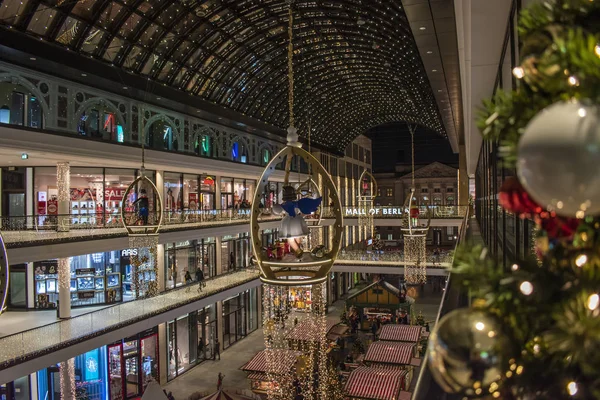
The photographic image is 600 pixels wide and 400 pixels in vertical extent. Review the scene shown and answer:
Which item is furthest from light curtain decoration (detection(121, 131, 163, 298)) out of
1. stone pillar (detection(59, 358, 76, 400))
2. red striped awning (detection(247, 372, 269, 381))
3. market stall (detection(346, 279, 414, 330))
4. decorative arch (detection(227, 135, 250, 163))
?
market stall (detection(346, 279, 414, 330))

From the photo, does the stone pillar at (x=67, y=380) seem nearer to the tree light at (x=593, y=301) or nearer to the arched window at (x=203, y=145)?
the arched window at (x=203, y=145)

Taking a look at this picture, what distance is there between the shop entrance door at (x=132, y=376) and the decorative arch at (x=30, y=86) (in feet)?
34.8

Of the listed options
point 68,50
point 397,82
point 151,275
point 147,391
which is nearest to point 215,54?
point 68,50

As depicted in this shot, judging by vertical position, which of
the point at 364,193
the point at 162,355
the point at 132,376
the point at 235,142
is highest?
the point at 235,142

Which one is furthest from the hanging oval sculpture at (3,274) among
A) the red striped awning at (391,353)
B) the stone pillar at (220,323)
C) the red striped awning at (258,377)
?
the stone pillar at (220,323)

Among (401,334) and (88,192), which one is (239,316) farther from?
(88,192)

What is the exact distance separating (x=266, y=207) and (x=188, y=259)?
461 inches

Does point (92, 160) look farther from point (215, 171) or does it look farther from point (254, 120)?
point (254, 120)

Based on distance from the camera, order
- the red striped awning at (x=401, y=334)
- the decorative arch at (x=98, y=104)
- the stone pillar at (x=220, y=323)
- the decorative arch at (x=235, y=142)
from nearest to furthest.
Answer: the decorative arch at (x=98, y=104) < the red striped awning at (x=401, y=334) < the stone pillar at (x=220, y=323) < the decorative arch at (x=235, y=142)

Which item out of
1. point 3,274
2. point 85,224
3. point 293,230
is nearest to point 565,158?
point 293,230

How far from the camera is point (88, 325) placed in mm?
15961

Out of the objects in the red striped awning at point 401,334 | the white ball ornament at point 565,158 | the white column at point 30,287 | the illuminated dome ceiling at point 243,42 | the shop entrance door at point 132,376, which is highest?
the illuminated dome ceiling at point 243,42

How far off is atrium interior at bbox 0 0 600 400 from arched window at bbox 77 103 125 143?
0.10 m

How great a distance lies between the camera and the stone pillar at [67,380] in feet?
56.0
